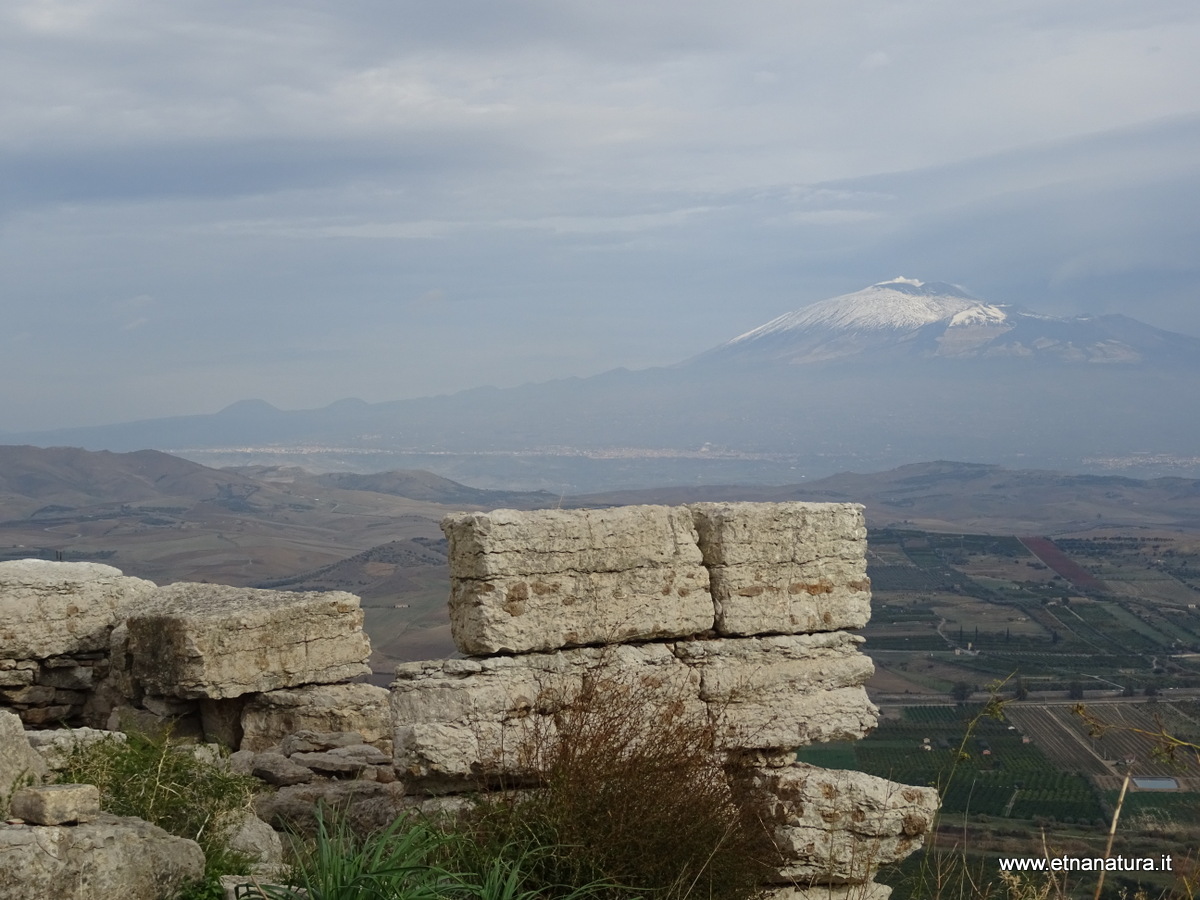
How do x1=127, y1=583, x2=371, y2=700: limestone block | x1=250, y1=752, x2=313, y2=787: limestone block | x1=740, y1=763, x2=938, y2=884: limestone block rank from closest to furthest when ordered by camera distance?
x1=740, y1=763, x2=938, y2=884: limestone block, x1=250, y1=752, x2=313, y2=787: limestone block, x1=127, y1=583, x2=371, y2=700: limestone block

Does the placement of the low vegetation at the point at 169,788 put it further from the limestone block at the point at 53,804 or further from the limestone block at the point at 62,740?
the limestone block at the point at 53,804

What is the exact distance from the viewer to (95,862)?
17.1 ft

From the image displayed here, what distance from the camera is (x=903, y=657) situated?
181ft

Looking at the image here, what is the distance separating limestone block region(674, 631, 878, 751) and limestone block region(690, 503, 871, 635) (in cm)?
14

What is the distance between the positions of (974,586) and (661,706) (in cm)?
7371

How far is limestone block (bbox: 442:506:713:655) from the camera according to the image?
698cm

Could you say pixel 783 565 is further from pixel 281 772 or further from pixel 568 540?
pixel 281 772

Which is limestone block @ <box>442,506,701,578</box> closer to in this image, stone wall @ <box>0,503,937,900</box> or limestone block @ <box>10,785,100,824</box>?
stone wall @ <box>0,503,937,900</box>

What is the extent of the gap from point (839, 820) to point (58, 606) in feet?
24.0

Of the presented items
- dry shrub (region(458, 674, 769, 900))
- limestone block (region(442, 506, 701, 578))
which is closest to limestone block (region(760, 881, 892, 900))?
dry shrub (region(458, 674, 769, 900))

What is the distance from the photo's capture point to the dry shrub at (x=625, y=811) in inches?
225

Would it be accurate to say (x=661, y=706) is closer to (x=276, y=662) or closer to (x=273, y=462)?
(x=276, y=662)

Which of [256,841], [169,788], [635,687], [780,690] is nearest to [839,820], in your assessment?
[780,690]

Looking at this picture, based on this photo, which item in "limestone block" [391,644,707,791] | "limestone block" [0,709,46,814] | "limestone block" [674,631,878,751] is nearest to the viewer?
"limestone block" [0,709,46,814]
